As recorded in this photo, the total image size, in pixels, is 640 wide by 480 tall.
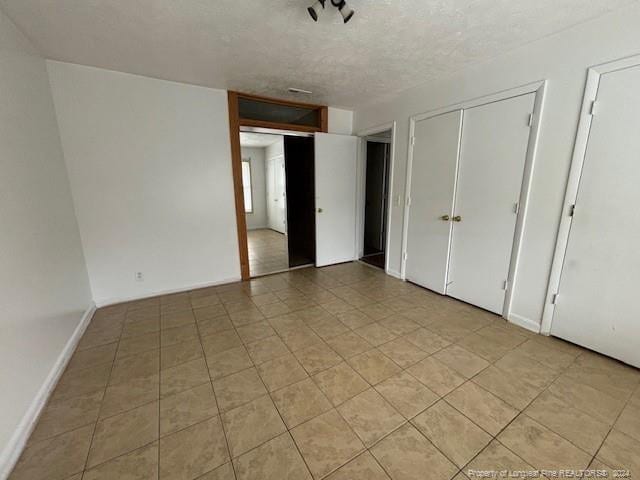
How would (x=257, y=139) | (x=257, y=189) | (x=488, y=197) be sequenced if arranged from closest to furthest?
(x=488, y=197) → (x=257, y=139) → (x=257, y=189)

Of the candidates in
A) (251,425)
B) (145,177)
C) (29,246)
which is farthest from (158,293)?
(251,425)

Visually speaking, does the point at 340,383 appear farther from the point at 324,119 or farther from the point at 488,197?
the point at 324,119

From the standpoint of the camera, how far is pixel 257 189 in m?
7.34

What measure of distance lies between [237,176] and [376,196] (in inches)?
111

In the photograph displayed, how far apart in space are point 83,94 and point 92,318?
2.19 meters

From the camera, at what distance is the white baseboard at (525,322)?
228 centimetres

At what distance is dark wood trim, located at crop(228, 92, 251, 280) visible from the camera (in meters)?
3.17

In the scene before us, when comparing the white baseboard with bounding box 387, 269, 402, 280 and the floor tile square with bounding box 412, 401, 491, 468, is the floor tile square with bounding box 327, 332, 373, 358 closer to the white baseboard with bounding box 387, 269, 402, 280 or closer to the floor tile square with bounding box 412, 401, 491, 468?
the floor tile square with bounding box 412, 401, 491, 468

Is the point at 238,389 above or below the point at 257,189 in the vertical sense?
below

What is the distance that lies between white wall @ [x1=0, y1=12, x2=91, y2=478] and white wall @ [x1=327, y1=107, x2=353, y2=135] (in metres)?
3.13

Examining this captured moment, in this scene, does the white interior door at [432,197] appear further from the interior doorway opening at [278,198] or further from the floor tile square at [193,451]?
the floor tile square at [193,451]

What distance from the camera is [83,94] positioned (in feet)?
8.21

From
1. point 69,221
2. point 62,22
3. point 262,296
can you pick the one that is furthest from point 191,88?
point 262,296

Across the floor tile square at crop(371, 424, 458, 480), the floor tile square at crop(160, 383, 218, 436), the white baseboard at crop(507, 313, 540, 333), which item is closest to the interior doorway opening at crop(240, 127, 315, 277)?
the floor tile square at crop(160, 383, 218, 436)
